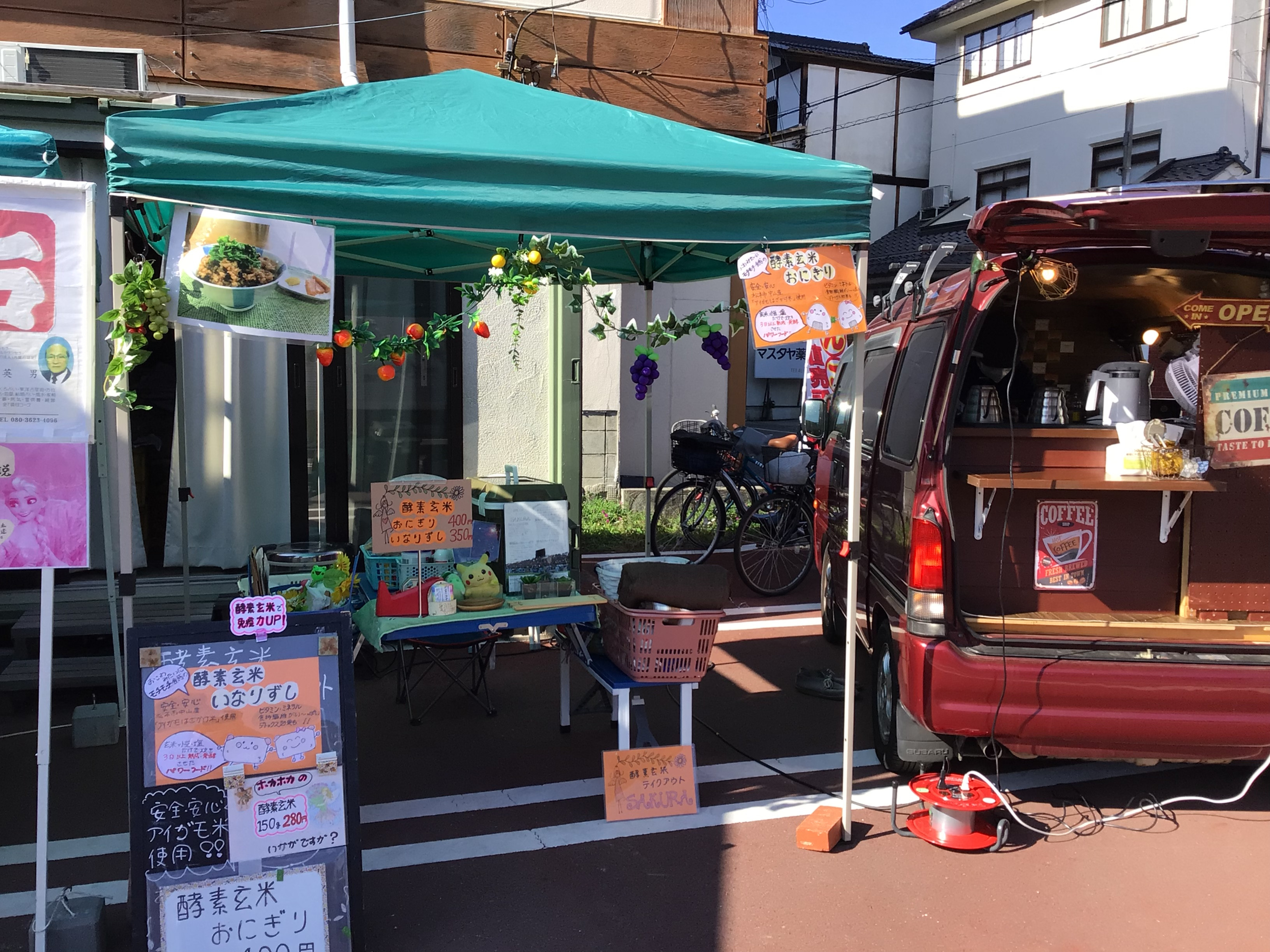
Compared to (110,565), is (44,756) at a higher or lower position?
lower

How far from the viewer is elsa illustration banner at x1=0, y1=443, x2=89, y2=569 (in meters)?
2.90

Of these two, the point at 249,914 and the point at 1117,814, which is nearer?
the point at 249,914

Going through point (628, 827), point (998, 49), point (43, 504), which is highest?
point (998, 49)

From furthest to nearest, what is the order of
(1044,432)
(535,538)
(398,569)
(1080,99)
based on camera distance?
(1080,99), (535,538), (398,569), (1044,432)

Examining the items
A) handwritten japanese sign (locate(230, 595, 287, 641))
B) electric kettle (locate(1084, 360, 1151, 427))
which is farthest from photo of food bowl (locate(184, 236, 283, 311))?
electric kettle (locate(1084, 360, 1151, 427))

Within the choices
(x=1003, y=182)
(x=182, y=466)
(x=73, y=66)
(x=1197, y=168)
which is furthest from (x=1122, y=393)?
(x=1003, y=182)

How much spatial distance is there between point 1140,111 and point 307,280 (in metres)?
17.4

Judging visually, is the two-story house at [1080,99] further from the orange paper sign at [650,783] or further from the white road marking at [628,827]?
the orange paper sign at [650,783]

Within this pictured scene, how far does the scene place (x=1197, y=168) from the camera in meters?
14.5

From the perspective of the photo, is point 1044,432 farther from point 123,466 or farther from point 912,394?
point 123,466

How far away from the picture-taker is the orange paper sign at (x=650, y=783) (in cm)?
395

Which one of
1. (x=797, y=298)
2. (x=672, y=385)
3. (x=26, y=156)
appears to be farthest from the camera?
(x=672, y=385)

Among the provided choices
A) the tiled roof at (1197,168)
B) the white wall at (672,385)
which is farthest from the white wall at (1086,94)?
the white wall at (672,385)

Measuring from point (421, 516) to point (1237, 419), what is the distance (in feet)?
11.3
